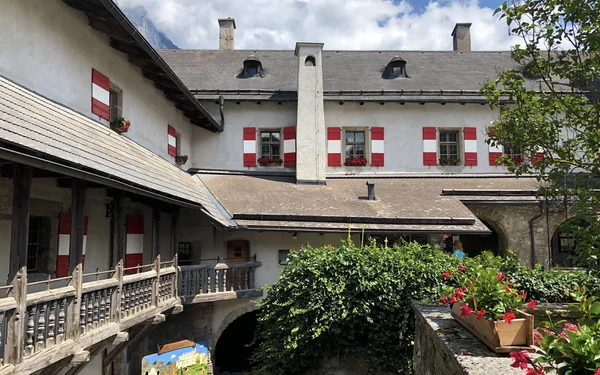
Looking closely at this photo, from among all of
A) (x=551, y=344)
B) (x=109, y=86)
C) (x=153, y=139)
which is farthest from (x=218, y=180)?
(x=551, y=344)

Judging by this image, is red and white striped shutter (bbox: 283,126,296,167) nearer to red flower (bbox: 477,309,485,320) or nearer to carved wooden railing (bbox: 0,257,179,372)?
carved wooden railing (bbox: 0,257,179,372)

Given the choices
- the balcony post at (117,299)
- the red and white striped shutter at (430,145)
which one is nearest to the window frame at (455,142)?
the red and white striped shutter at (430,145)

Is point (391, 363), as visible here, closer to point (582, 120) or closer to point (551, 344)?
point (582, 120)

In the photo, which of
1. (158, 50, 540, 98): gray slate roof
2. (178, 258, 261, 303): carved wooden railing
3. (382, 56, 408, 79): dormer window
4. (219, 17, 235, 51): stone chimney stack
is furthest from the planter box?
(219, 17, 235, 51): stone chimney stack

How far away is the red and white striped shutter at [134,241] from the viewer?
10.8 m

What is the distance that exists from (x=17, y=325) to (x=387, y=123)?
13.0 meters

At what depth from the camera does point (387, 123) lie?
52.4 feet

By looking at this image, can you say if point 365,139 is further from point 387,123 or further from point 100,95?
point 100,95

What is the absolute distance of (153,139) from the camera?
1202cm

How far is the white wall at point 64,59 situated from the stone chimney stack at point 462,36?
14.9 meters

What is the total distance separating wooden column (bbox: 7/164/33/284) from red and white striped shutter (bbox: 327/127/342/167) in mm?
11208

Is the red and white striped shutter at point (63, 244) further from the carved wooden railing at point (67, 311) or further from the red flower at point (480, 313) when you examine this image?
the red flower at point (480, 313)

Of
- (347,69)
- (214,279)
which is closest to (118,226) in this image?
(214,279)

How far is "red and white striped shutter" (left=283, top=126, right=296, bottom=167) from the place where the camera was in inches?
611
